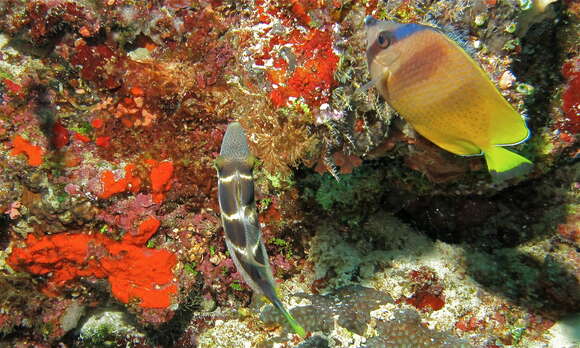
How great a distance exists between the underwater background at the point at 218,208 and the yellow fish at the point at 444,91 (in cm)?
134

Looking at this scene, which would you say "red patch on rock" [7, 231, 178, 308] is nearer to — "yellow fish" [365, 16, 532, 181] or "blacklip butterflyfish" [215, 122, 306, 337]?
"blacklip butterflyfish" [215, 122, 306, 337]

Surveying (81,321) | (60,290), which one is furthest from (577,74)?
(81,321)

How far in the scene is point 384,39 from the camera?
2.20 metres

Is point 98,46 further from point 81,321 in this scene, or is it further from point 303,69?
point 81,321

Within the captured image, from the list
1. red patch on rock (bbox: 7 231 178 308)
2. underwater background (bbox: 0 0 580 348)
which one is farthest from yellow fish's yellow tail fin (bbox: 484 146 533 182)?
red patch on rock (bbox: 7 231 178 308)

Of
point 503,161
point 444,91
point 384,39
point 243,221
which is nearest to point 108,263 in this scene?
point 243,221

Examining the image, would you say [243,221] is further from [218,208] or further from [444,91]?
[218,208]

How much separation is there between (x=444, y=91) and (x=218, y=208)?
316 cm

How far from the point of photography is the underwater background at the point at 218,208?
4.13m

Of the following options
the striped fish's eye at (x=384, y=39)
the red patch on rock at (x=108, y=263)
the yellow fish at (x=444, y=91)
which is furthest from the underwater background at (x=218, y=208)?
the striped fish's eye at (x=384, y=39)

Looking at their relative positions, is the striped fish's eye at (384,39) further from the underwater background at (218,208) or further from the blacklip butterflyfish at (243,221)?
the underwater background at (218,208)

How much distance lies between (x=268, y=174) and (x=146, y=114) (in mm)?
1656

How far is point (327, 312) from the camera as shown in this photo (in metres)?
4.52

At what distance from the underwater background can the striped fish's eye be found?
1.44 m
